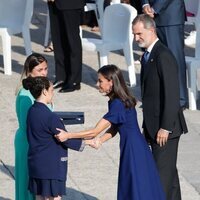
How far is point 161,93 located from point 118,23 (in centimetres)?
547

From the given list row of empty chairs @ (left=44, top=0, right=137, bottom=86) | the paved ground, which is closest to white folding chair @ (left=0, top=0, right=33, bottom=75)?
the paved ground

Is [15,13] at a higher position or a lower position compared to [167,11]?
lower

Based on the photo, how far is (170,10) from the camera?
37.7 feet

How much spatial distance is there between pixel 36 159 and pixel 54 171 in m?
0.16

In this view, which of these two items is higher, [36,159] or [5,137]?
[36,159]

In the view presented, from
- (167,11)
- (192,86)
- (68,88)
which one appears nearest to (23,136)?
(167,11)

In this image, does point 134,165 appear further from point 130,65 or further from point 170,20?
point 130,65

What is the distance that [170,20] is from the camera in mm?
11508

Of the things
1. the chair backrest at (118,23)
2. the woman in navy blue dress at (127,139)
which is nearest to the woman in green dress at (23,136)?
the woman in navy blue dress at (127,139)

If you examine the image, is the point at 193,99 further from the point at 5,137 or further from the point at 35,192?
the point at 35,192

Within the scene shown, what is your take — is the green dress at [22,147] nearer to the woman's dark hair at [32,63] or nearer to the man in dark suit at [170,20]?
the woman's dark hair at [32,63]

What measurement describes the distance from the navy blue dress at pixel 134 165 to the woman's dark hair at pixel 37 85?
524mm

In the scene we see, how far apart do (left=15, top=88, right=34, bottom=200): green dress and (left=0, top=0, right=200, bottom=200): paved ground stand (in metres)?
0.74

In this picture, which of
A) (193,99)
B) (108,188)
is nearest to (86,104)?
(193,99)
